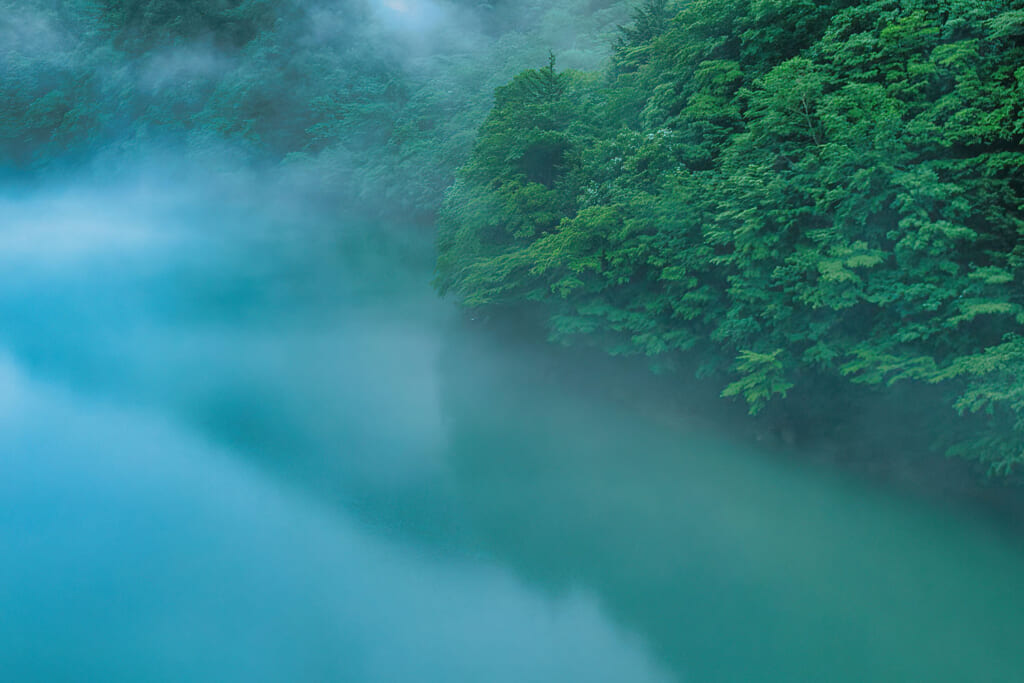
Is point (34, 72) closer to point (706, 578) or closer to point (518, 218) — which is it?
point (518, 218)

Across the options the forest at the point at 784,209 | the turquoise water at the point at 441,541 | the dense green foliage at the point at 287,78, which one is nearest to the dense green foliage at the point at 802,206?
the forest at the point at 784,209

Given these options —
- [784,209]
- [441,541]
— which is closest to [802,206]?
[784,209]

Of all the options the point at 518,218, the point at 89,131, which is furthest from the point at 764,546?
the point at 89,131

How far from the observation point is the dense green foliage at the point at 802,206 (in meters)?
7.00

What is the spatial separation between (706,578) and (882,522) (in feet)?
7.79

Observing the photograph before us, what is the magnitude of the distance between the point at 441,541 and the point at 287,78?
28885 millimetres

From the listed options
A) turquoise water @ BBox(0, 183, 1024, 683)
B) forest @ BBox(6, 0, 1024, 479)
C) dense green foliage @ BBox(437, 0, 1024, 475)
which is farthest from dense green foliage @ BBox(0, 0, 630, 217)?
turquoise water @ BBox(0, 183, 1024, 683)

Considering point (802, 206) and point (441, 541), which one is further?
point (441, 541)

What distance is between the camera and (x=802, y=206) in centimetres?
814

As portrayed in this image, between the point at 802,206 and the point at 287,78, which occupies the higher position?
the point at 287,78

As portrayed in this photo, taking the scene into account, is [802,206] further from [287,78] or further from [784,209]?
[287,78]

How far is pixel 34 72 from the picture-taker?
124 feet

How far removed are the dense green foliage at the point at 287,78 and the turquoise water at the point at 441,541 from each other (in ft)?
39.1

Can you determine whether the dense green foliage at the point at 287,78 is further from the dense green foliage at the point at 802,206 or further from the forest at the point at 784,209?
the dense green foliage at the point at 802,206
